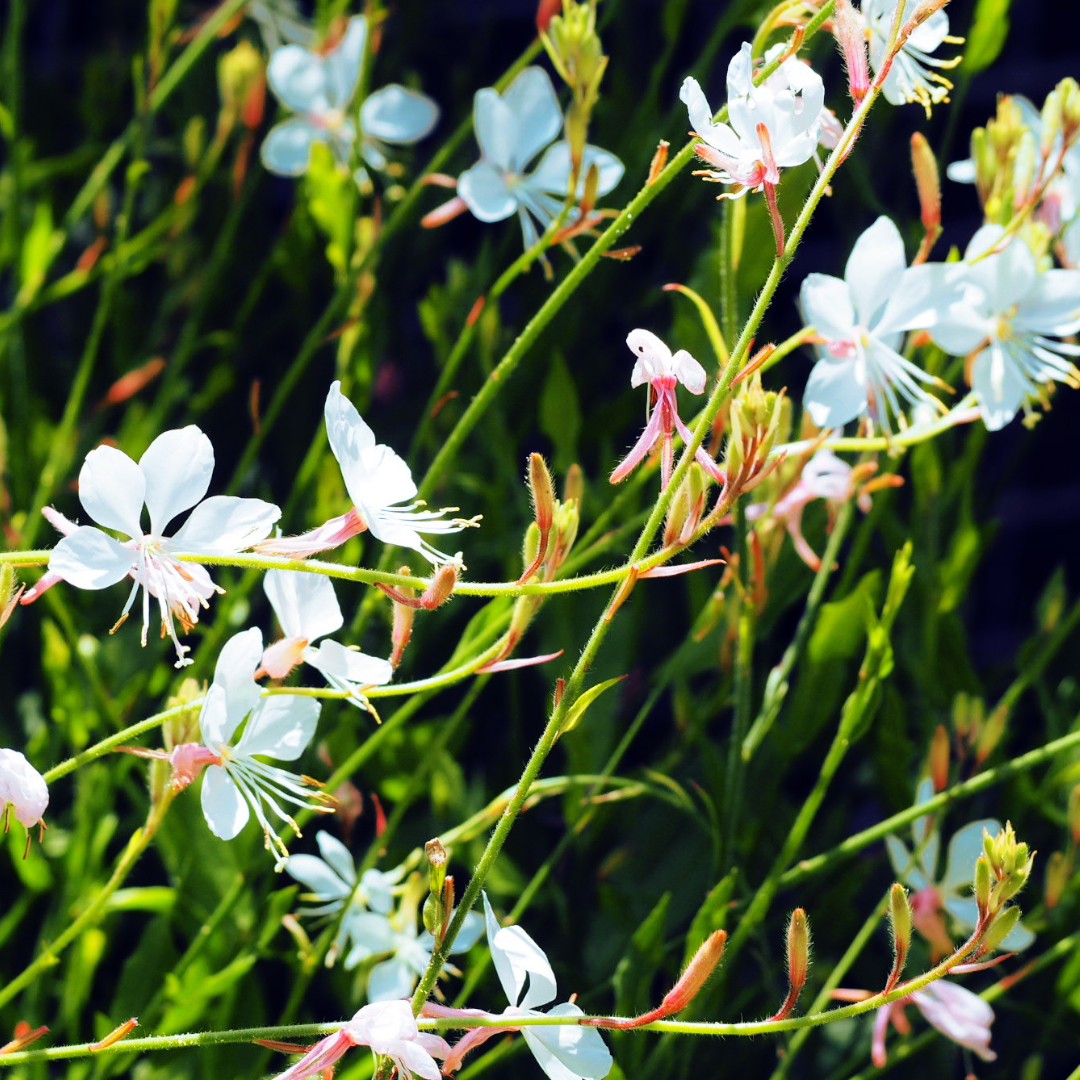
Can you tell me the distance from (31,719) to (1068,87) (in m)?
0.81

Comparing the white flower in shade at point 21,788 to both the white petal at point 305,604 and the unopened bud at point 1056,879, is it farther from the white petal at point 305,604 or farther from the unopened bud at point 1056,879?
the unopened bud at point 1056,879

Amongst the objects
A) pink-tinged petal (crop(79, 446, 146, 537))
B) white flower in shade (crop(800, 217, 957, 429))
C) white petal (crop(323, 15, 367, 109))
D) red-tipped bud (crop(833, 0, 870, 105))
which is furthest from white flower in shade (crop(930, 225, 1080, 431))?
white petal (crop(323, 15, 367, 109))

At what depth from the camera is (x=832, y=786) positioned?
3.62 ft

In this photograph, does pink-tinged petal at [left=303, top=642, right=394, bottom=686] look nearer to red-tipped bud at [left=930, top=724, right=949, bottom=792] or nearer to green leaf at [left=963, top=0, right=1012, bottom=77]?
red-tipped bud at [left=930, top=724, right=949, bottom=792]

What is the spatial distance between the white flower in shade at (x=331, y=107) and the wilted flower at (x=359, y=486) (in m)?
0.52

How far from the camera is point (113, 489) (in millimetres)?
449

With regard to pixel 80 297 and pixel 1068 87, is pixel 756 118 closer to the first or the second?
pixel 1068 87

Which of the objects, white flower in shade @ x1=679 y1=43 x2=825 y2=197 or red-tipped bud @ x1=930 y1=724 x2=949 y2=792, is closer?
white flower in shade @ x1=679 y1=43 x2=825 y2=197

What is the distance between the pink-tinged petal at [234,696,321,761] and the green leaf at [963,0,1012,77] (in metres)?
0.60

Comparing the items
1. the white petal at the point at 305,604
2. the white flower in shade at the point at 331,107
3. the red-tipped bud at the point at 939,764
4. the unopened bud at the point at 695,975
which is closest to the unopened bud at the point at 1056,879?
the red-tipped bud at the point at 939,764

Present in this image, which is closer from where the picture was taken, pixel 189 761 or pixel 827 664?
pixel 189 761

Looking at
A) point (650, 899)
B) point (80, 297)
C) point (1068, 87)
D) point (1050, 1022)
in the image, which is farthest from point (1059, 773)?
point (80, 297)

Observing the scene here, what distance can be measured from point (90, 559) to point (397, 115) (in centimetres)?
66

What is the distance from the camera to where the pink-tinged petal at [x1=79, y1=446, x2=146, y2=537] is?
17.3 inches
